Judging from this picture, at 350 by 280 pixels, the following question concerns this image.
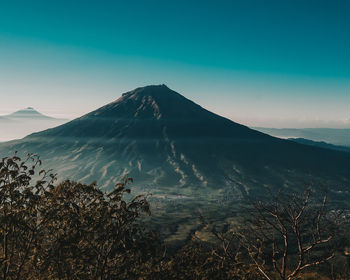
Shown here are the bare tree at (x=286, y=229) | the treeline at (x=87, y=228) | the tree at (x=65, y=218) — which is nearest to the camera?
the bare tree at (x=286, y=229)

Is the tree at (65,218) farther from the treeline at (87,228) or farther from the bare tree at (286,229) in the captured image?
the bare tree at (286,229)

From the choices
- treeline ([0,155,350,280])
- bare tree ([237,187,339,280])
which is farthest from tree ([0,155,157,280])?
bare tree ([237,187,339,280])

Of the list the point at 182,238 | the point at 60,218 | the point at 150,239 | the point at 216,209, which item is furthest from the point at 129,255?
the point at 216,209

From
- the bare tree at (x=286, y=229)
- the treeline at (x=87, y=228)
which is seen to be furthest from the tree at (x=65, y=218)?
the bare tree at (x=286, y=229)

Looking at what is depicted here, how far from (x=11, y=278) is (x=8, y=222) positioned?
504cm

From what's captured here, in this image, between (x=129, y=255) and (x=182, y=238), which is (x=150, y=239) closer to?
(x=129, y=255)

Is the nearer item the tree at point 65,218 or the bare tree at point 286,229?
the bare tree at point 286,229

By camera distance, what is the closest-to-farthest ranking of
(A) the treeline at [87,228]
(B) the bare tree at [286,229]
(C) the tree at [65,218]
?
(B) the bare tree at [286,229]
(A) the treeline at [87,228]
(C) the tree at [65,218]

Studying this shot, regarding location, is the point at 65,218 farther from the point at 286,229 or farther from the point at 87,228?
the point at 286,229

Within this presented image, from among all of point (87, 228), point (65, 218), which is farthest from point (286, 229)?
point (65, 218)

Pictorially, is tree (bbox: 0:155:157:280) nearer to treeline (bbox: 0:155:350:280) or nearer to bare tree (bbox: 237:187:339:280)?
Result: treeline (bbox: 0:155:350:280)

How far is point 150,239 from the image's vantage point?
15812 mm

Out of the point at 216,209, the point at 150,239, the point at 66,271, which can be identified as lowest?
the point at 216,209

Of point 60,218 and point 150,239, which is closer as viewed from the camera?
point 60,218
